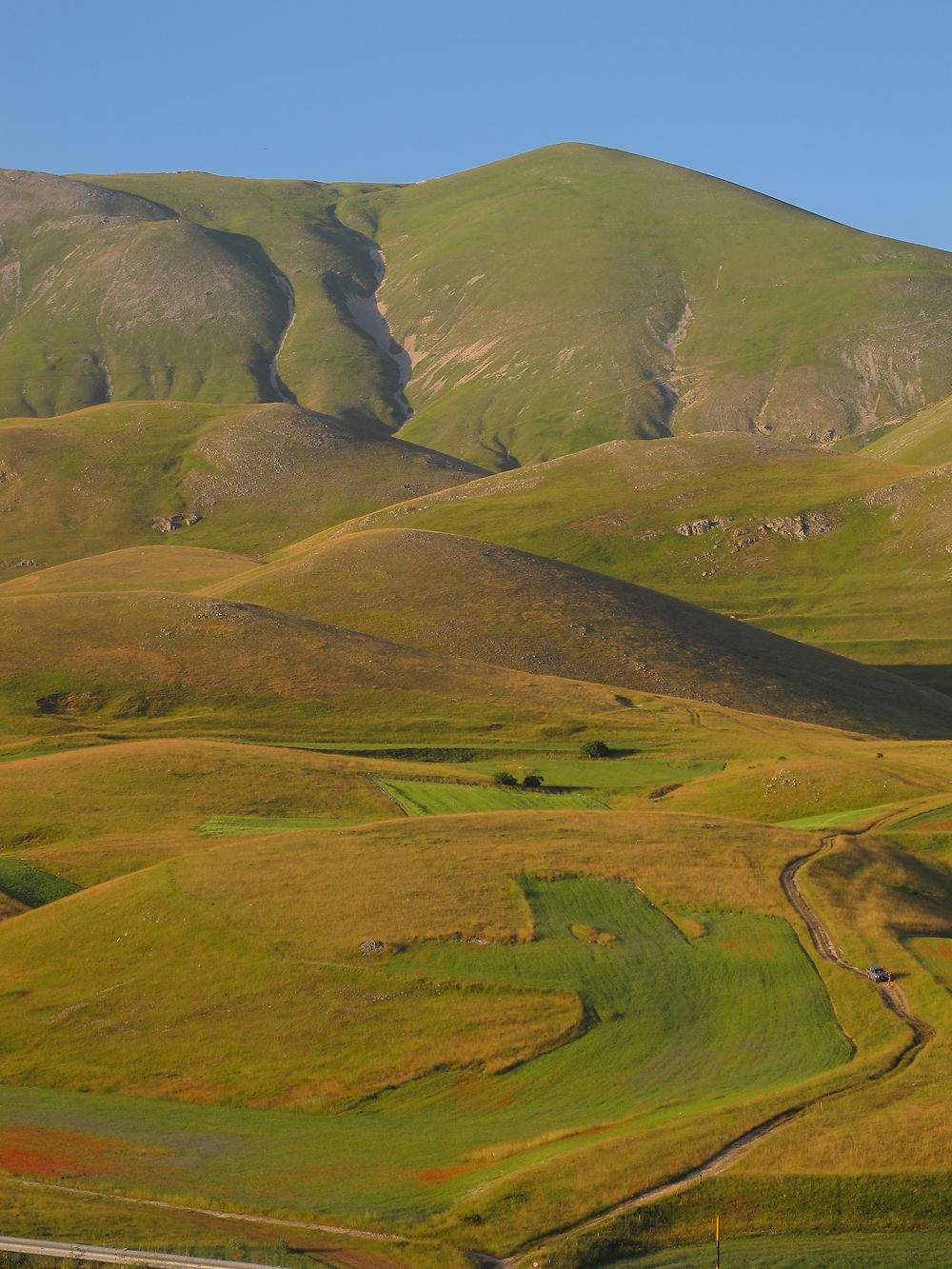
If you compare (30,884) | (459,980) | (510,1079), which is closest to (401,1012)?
(459,980)

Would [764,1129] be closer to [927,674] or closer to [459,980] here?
[459,980]

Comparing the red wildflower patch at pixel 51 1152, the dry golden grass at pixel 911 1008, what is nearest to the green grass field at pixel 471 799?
the dry golden grass at pixel 911 1008

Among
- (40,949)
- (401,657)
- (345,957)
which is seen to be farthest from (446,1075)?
(401,657)

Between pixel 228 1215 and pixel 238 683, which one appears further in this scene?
pixel 238 683

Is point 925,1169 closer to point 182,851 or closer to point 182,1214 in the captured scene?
point 182,1214

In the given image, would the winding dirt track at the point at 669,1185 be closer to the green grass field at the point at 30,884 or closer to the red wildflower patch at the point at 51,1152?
the red wildflower patch at the point at 51,1152
